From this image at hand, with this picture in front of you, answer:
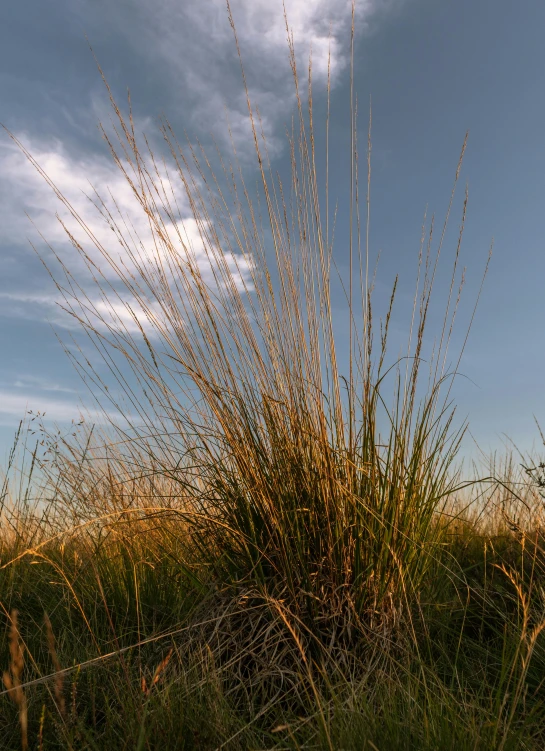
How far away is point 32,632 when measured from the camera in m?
2.43

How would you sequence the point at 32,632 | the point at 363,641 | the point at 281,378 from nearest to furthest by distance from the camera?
the point at 363,641, the point at 281,378, the point at 32,632

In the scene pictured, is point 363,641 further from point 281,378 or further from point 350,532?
point 281,378

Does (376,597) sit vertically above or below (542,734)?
above

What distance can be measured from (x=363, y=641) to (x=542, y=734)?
1.76ft

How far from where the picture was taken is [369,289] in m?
2.11

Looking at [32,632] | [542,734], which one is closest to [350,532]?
[542,734]

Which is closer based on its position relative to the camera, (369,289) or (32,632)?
(369,289)

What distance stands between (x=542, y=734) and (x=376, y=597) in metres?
0.57

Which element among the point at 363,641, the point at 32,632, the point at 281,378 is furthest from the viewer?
the point at 32,632

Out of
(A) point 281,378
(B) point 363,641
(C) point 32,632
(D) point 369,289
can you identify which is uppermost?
(D) point 369,289

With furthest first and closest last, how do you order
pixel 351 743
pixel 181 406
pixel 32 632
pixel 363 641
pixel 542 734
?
pixel 32 632
pixel 181 406
pixel 363 641
pixel 542 734
pixel 351 743

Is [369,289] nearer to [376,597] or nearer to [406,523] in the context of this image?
[406,523]

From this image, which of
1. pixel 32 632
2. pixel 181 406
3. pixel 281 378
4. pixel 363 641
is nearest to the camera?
pixel 363 641

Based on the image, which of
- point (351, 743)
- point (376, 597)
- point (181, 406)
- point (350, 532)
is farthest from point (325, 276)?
point (351, 743)
